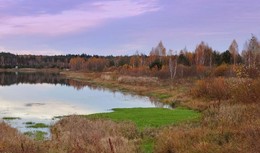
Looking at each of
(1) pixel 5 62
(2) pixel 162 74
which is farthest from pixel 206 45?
(1) pixel 5 62

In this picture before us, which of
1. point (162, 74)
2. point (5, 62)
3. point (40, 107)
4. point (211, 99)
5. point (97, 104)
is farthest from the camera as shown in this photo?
point (5, 62)

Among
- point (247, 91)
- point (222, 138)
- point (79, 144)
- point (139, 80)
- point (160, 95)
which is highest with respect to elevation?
point (247, 91)

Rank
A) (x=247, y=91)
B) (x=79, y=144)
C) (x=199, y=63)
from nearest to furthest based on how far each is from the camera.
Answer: (x=79, y=144) < (x=247, y=91) < (x=199, y=63)

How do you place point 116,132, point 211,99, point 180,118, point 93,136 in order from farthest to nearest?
point 211,99 < point 180,118 < point 116,132 < point 93,136


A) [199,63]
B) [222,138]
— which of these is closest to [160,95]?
[222,138]

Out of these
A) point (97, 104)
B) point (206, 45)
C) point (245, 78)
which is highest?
point (206, 45)

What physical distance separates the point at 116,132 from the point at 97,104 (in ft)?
61.8

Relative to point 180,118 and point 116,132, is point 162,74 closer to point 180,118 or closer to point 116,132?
point 180,118

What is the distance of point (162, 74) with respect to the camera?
6297cm

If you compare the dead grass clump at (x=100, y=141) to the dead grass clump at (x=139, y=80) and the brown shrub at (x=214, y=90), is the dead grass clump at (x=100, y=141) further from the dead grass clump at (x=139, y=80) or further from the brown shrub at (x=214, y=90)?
the dead grass clump at (x=139, y=80)

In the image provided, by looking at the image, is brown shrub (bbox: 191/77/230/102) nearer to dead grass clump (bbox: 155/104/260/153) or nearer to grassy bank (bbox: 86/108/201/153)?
grassy bank (bbox: 86/108/201/153)

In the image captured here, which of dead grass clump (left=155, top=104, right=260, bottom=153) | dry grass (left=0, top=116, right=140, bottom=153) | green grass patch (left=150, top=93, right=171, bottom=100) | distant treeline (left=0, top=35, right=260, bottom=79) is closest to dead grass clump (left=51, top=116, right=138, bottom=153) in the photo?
dry grass (left=0, top=116, right=140, bottom=153)

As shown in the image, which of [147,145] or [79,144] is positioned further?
[147,145]

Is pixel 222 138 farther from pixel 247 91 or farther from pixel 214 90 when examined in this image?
pixel 214 90
